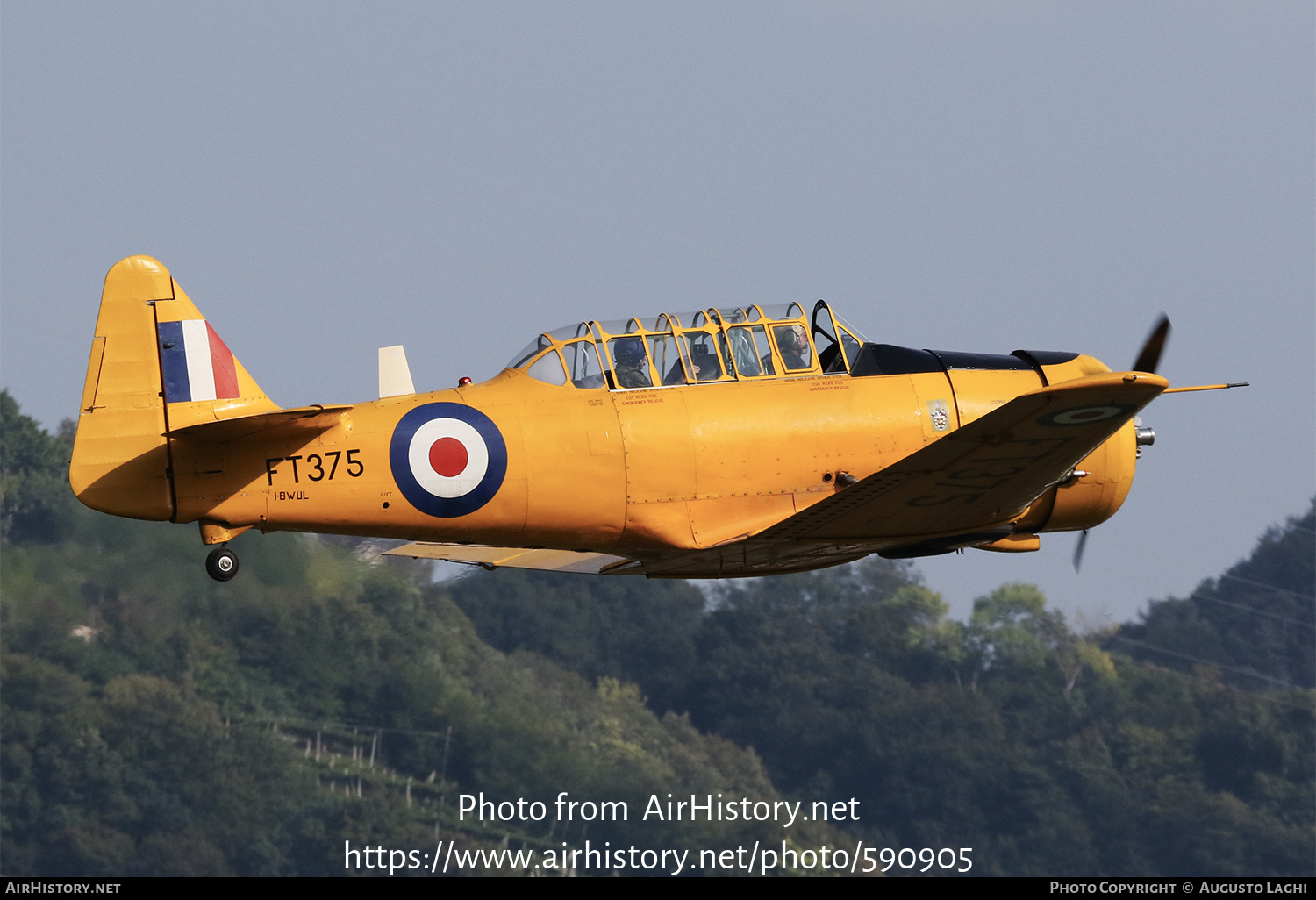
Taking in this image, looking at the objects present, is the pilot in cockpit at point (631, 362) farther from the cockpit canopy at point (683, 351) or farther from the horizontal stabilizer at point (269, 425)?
the horizontal stabilizer at point (269, 425)

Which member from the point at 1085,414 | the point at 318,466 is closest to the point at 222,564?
the point at 318,466

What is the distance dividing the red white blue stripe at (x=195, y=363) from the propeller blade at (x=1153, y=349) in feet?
23.6

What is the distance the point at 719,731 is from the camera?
84.6 m

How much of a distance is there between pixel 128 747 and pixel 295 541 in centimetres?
2463

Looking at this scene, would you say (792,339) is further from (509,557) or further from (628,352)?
(509,557)

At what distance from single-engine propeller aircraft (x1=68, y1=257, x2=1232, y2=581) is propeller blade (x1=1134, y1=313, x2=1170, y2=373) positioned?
0.06ft

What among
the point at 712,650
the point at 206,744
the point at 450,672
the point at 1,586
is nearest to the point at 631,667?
the point at 712,650

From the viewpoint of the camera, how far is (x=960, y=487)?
43.2 feet

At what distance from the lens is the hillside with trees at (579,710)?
53.8m

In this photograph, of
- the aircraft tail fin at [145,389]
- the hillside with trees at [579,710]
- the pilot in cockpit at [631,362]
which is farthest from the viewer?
the hillside with trees at [579,710]

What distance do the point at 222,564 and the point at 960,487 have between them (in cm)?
586

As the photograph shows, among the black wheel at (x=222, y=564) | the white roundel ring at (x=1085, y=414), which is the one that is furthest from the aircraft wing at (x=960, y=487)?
the black wheel at (x=222, y=564)

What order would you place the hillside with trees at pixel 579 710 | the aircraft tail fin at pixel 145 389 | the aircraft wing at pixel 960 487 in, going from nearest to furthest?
the aircraft wing at pixel 960 487
the aircraft tail fin at pixel 145 389
the hillside with trees at pixel 579 710

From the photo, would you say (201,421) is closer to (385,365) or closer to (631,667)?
(385,365)
